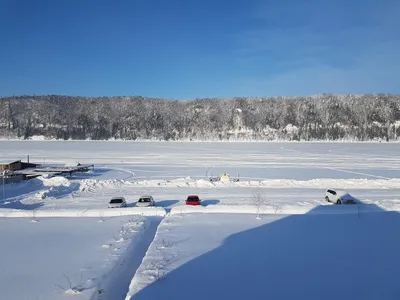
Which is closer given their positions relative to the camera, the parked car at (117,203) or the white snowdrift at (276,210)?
the white snowdrift at (276,210)

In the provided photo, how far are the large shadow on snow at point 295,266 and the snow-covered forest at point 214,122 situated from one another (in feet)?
472

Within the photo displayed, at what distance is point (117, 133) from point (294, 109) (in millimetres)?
101349

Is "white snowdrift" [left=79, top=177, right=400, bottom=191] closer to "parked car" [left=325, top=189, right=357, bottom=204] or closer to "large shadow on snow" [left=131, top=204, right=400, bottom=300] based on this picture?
"parked car" [left=325, top=189, right=357, bottom=204]

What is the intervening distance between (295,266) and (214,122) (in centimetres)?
17645

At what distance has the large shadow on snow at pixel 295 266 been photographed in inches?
301

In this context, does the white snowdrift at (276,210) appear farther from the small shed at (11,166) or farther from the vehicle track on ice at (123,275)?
the small shed at (11,166)

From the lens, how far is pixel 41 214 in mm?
15461

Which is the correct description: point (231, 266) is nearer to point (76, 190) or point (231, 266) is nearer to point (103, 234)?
point (103, 234)

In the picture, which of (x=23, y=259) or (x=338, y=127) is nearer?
(x=23, y=259)

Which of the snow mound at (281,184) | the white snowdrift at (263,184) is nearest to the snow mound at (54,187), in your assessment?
the white snowdrift at (263,184)

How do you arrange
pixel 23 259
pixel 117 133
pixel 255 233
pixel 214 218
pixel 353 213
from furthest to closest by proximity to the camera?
pixel 117 133, pixel 353 213, pixel 214 218, pixel 255 233, pixel 23 259

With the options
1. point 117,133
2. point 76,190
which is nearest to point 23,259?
point 76,190

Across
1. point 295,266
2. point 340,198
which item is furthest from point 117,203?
point 340,198

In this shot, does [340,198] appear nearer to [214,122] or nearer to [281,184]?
[281,184]
